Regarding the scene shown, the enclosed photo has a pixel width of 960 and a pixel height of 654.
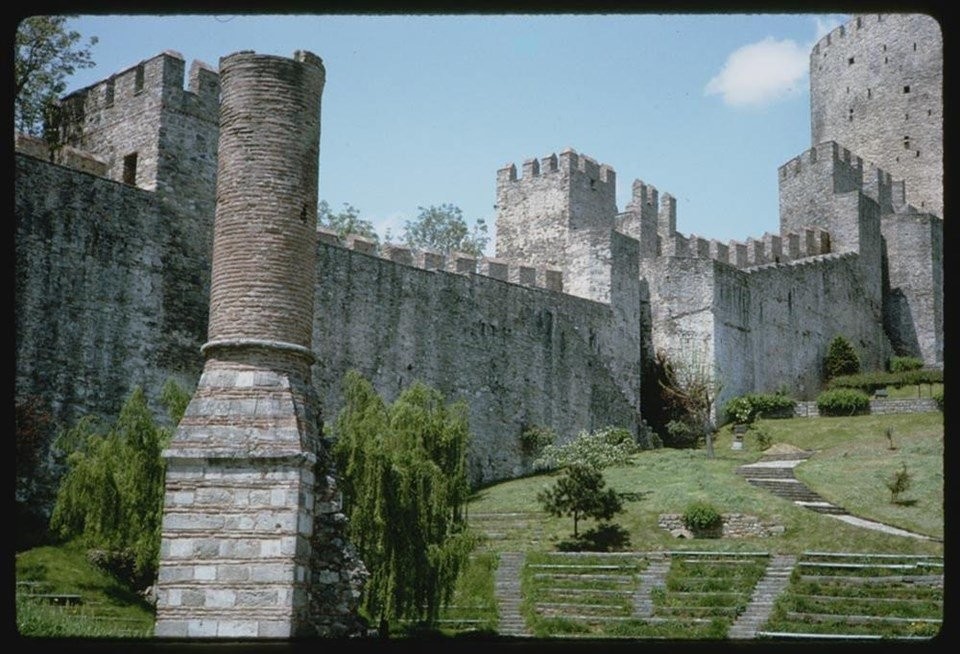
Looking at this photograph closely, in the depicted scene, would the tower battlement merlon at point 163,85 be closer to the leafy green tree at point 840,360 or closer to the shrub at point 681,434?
the shrub at point 681,434

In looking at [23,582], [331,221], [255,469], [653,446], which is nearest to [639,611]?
[23,582]

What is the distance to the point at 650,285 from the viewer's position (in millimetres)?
43875

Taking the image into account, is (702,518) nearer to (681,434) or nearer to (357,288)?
(357,288)

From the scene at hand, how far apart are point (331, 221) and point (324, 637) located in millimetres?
43056

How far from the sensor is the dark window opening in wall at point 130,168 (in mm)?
27766

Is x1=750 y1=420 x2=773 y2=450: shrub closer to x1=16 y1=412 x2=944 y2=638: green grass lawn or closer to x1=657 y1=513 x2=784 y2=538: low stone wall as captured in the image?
x1=16 y1=412 x2=944 y2=638: green grass lawn

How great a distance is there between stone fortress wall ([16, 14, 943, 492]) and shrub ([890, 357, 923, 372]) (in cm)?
149

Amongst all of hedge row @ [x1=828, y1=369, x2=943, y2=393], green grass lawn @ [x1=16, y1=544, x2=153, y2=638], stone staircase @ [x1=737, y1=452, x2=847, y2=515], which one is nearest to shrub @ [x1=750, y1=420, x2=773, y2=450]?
stone staircase @ [x1=737, y1=452, x2=847, y2=515]

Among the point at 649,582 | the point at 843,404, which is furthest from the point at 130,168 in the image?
the point at 843,404

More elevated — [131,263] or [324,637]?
[131,263]

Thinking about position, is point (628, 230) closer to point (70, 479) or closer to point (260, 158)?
point (70, 479)

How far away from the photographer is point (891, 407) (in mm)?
41938

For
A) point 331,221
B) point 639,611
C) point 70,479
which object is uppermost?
point 331,221

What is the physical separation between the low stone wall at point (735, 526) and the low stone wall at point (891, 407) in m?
14.8
